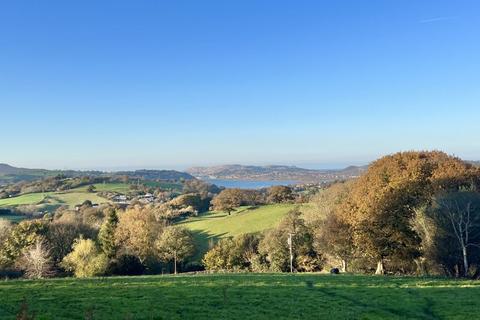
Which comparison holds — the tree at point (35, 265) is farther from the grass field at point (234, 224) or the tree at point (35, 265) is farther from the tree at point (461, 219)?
the tree at point (461, 219)

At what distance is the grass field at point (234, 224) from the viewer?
88919 millimetres

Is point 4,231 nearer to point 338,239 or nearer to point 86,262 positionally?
point 86,262

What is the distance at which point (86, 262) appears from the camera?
64.8 metres

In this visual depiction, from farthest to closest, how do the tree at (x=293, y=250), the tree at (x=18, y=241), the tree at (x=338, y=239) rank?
the tree at (x=18, y=241) → the tree at (x=293, y=250) → the tree at (x=338, y=239)

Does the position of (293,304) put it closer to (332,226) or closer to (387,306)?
(387,306)

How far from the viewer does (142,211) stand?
8638 centimetres

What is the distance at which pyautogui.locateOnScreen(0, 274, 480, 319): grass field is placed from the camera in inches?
700

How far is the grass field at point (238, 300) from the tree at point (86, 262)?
38573 mm

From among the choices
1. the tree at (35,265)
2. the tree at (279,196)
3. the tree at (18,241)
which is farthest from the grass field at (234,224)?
the tree at (18,241)

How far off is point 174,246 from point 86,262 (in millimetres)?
14799

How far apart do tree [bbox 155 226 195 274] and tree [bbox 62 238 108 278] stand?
1029 centimetres

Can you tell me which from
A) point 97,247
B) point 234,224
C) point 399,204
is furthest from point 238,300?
point 234,224

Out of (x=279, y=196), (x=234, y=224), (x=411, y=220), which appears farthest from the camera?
(x=279, y=196)

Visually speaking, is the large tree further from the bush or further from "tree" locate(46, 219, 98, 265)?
"tree" locate(46, 219, 98, 265)
